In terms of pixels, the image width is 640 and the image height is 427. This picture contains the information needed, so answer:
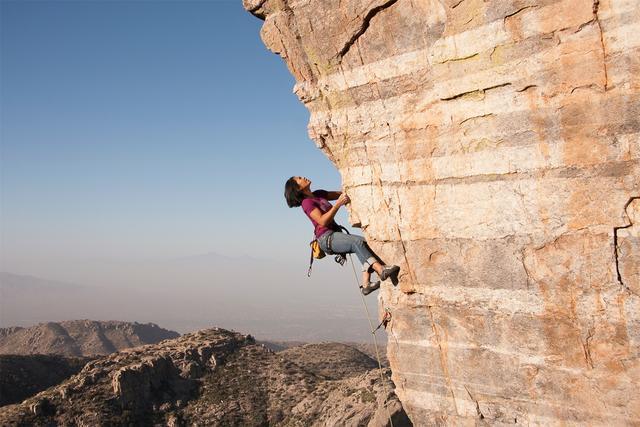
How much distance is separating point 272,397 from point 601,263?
2673 cm

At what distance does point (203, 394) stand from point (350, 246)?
81.9 feet

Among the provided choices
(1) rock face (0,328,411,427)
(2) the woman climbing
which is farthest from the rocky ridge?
(2) the woman climbing

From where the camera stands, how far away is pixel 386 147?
8508 millimetres

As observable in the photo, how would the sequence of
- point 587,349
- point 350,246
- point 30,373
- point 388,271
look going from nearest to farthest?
1. point 587,349
2. point 388,271
3. point 350,246
4. point 30,373

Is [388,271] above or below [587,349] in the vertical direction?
above

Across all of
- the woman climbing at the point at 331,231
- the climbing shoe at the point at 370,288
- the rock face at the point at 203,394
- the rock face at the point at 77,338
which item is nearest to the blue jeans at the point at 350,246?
the woman climbing at the point at 331,231

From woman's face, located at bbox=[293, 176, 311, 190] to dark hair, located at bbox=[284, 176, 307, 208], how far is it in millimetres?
42

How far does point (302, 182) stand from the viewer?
9.57 m

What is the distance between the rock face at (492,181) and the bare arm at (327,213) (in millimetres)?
197

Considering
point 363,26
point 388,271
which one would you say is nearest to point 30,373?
point 388,271

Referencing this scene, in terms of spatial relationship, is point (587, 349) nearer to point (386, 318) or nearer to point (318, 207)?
point (386, 318)

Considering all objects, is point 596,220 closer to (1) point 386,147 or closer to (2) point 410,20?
(1) point 386,147

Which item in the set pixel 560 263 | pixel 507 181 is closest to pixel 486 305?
pixel 560 263

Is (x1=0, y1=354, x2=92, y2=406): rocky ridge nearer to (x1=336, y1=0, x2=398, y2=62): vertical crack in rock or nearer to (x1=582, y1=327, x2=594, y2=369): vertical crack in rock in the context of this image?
(x1=336, y1=0, x2=398, y2=62): vertical crack in rock
